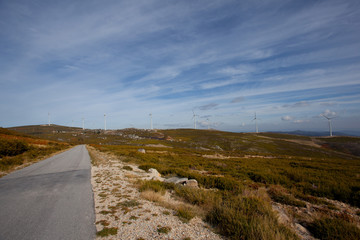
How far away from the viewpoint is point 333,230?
605cm

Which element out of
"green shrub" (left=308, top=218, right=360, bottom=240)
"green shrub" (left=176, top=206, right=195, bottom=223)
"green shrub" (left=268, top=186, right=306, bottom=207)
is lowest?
"green shrub" (left=268, top=186, right=306, bottom=207)

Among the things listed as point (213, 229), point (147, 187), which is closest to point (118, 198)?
point (147, 187)

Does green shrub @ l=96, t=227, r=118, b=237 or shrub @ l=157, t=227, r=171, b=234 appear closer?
green shrub @ l=96, t=227, r=118, b=237

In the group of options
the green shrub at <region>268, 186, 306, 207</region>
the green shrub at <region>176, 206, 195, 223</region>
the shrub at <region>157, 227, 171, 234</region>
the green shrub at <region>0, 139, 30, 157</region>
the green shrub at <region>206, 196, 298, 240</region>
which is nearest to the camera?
the green shrub at <region>206, 196, 298, 240</region>

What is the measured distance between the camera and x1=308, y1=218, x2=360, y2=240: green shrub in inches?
224

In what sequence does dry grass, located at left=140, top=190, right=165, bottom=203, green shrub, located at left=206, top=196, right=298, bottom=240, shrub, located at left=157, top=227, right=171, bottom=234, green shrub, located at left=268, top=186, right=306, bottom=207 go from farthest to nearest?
green shrub, located at left=268, top=186, right=306, bottom=207, dry grass, located at left=140, top=190, right=165, bottom=203, shrub, located at left=157, top=227, right=171, bottom=234, green shrub, located at left=206, top=196, right=298, bottom=240

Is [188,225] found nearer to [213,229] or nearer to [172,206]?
[213,229]

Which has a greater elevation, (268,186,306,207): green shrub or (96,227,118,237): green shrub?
(96,227,118,237): green shrub

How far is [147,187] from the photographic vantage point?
10719mm

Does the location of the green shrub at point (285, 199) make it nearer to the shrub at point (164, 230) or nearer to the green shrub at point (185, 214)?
the green shrub at point (185, 214)

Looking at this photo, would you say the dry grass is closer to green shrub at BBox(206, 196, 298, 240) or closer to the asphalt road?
the asphalt road

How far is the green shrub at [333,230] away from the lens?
5684 mm

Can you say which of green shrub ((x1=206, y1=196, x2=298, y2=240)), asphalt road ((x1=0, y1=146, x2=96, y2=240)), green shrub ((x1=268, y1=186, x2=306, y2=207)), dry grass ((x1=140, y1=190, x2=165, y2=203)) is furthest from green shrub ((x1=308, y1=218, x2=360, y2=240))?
asphalt road ((x1=0, y1=146, x2=96, y2=240))

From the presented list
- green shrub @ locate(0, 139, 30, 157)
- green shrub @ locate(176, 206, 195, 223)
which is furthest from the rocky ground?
green shrub @ locate(0, 139, 30, 157)
